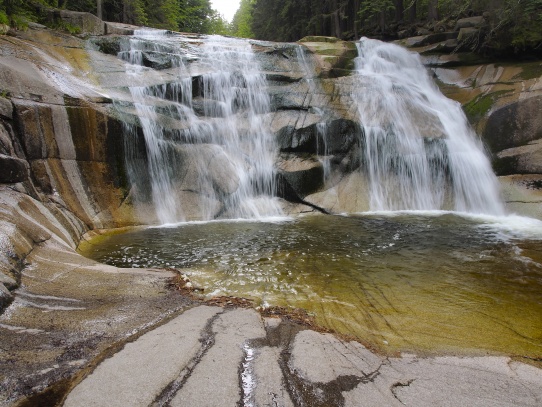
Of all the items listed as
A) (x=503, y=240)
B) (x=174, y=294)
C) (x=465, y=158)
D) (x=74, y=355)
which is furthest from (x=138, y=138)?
(x=465, y=158)

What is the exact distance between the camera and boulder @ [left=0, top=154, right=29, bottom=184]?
5.91 metres

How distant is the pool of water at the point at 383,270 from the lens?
3.69 m

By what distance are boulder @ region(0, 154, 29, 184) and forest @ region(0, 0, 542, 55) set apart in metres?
7.15

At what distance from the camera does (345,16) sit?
22.0 m

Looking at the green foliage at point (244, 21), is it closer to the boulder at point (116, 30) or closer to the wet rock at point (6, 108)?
the boulder at point (116, 30)

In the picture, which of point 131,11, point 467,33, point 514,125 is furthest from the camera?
point 131,11

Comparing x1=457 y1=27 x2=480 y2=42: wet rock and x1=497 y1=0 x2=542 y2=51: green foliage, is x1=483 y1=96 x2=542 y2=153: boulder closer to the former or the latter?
x1=497 y1=0 x2=542 y2=51: green foliage

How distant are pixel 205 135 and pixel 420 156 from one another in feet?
24.7

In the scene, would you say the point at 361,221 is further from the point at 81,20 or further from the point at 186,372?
the point at 81,20

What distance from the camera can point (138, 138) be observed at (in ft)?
31.3

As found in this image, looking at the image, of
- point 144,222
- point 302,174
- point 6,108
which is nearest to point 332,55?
point 302,174

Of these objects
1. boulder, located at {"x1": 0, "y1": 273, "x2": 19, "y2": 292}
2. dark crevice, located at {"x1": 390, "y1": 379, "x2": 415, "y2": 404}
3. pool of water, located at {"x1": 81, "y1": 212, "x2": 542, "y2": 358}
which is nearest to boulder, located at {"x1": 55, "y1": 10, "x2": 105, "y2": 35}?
pool of water, located at {"x1": 81, "y1": 212, "x2": 542, "y2": 358}

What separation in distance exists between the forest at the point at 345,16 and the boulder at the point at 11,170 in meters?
7.15

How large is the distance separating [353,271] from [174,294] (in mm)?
2941
